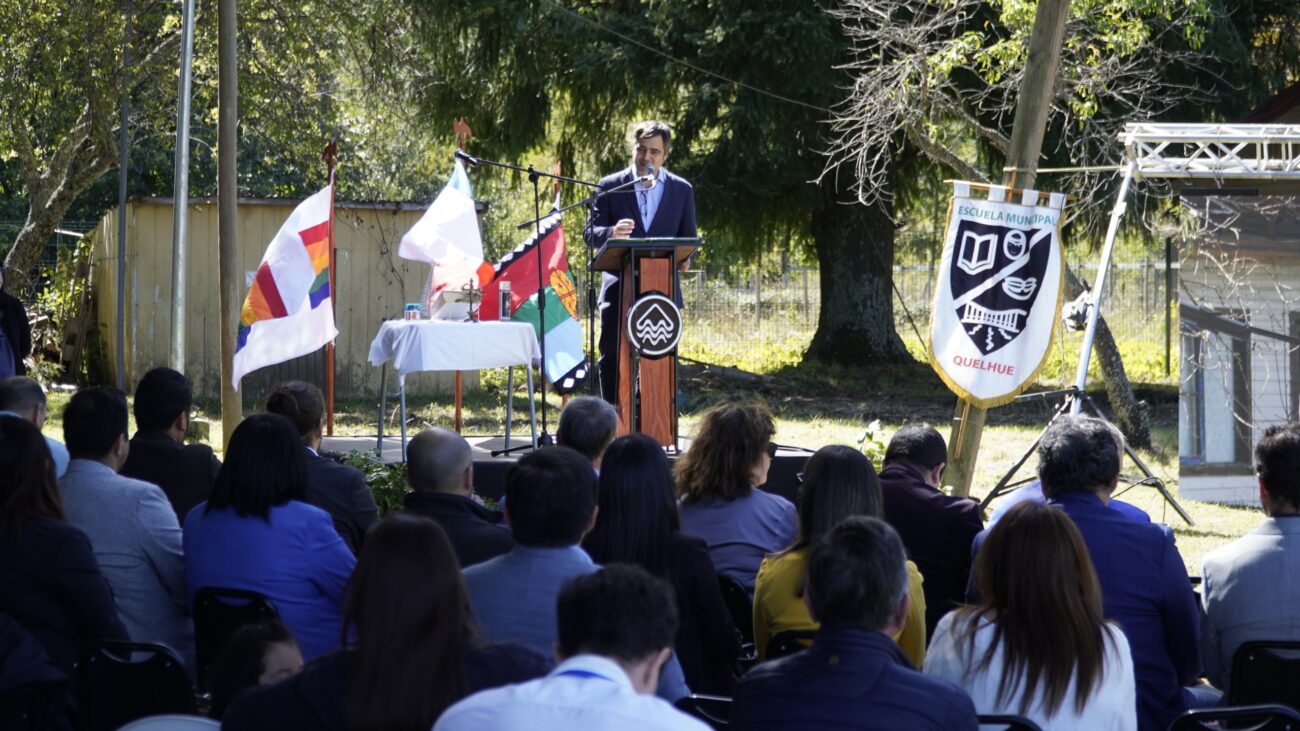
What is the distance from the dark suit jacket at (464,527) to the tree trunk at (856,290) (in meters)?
13.9

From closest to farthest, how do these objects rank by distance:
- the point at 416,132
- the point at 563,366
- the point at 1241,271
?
the point at 1241,271, the point at 563,366, the point at 416,132

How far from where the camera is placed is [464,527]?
3.86 meters

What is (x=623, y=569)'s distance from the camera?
227cm

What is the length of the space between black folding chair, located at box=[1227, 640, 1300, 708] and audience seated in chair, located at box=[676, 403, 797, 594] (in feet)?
4.53

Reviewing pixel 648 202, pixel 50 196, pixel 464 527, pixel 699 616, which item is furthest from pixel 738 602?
pixel 50 196

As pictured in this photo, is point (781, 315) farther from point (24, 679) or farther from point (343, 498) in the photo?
point (24, 679)

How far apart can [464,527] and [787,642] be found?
0.95 metres

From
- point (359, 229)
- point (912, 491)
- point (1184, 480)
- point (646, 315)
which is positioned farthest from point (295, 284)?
point (359, 229)

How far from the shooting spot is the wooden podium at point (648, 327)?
7.35 metres

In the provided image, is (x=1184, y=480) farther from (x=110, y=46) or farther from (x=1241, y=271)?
(x=110, y=46)

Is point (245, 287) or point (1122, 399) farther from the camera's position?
point (245, 287)

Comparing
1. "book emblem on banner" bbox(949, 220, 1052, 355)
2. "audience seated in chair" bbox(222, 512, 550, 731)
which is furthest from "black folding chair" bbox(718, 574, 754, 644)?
"book emblem on banner" bbox(949, 220, 1052, 355)

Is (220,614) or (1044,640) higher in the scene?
(1044,640)

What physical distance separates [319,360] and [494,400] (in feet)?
8.26
